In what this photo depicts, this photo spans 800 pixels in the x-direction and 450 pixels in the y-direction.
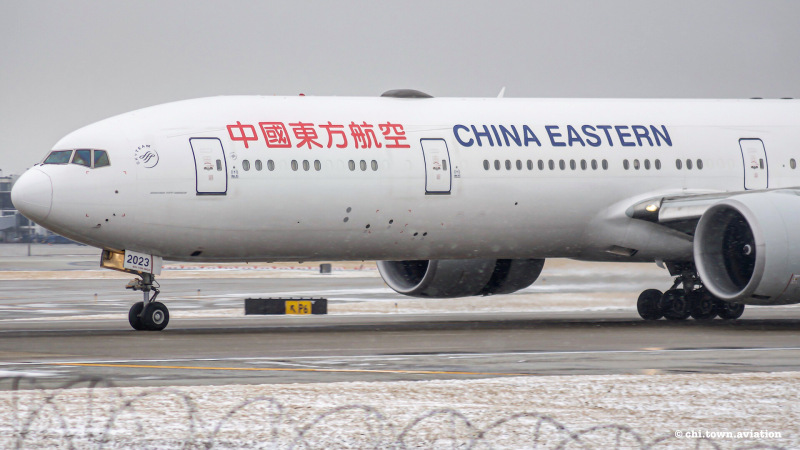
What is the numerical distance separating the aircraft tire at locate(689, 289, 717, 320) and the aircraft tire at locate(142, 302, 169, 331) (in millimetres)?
12119

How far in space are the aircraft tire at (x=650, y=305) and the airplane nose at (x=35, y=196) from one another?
13861 millimetres

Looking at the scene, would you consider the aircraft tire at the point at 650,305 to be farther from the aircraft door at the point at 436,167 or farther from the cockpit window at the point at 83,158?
the cockpit window at the point at 83,158

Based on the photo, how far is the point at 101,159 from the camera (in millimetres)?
21375

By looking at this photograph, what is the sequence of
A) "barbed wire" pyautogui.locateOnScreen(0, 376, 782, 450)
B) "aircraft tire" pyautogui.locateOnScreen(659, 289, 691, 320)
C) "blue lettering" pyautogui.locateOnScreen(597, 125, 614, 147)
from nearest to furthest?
"barbed wire" pyautogui.locateOnScreen(0, 376, 782, 450) → "blue lettering" pyautogui.locateOnScreen(597, 125, 614, 147) → "aircraft tire" pyautogui.locateOnScreen(659, 289, 691, 320)

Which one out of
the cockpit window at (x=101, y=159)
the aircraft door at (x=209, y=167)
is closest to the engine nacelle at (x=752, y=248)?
the aircraft door at (x=209, y=167)

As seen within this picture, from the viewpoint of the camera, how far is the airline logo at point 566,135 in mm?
24266

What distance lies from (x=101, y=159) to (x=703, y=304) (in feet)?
45.5

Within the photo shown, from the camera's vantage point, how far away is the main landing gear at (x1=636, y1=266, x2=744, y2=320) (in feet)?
87.6

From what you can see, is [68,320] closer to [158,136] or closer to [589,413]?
[158,136]

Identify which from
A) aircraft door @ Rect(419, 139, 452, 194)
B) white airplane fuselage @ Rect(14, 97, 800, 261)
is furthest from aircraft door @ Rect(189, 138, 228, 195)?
aircraft door @ Rect(419, 139, 452, 194)

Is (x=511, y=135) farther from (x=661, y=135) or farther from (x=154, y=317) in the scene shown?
(x=154, y=317)

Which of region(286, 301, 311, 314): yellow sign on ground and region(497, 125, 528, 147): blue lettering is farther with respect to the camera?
region(286, 301, 311, 314): yellow sign on ground

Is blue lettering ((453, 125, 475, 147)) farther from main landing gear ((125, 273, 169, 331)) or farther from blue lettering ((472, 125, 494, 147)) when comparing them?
main landing gear ((125, 273, 169, 331))

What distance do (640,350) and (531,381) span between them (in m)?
5.05
